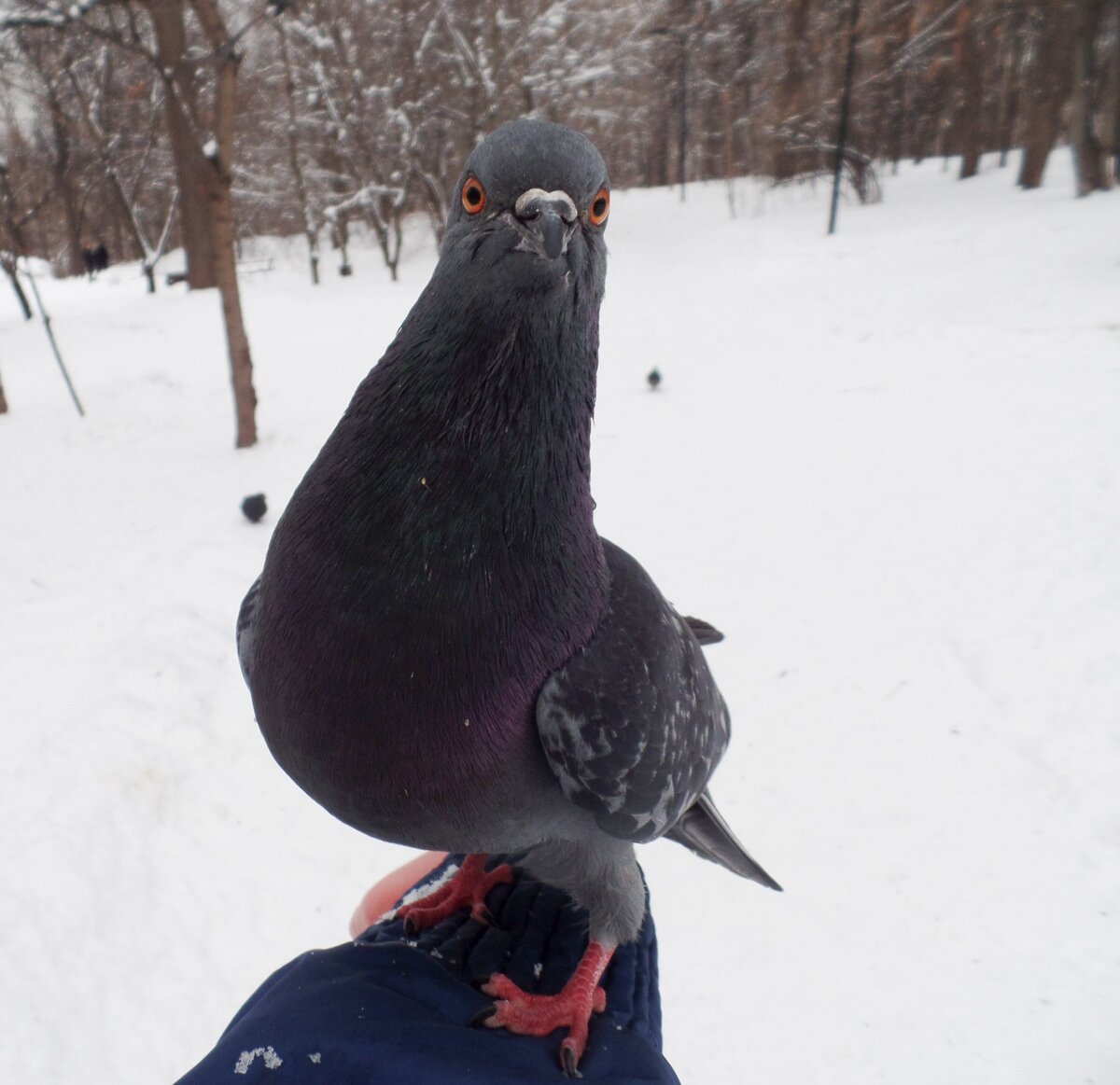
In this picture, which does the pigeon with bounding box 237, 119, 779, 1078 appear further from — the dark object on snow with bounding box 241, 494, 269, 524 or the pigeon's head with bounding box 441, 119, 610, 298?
the dark object on snow with bounding box 241, 494, 269, 524

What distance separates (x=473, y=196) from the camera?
1.46m

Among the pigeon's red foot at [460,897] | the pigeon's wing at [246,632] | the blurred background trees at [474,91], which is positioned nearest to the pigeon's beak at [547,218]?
the pigeon's wing at [246,632]

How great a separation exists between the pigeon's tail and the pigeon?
2.64ft

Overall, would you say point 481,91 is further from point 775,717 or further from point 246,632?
point 246,632

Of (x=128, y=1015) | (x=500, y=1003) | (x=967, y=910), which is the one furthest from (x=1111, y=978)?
(x=128, y=1015)

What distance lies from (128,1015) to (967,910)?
3.11 metres

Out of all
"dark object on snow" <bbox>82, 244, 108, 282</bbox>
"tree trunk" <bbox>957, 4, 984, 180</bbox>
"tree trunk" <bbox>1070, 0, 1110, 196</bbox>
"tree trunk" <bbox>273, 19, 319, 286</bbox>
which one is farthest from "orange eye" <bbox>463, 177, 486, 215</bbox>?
"dark object on snow" <bbox>82, 244, 108, 282</bbox>

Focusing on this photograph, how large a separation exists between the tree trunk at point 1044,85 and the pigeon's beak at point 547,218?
1942 cm

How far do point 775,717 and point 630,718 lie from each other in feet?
9.77

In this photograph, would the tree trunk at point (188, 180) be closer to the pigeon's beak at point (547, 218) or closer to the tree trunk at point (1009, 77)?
the pigeon's beak at point (547, 218)

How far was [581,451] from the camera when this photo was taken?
1536mm

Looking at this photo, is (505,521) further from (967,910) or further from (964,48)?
(964,48)

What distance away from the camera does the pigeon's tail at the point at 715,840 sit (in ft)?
7.54

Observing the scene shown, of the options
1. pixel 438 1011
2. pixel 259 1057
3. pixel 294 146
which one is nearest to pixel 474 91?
pixel 294 146
